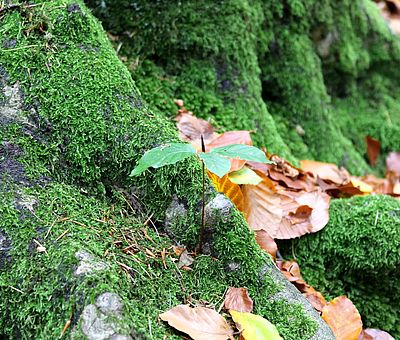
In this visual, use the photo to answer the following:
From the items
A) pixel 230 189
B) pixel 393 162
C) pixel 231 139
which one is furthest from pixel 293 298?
pixel 393 162

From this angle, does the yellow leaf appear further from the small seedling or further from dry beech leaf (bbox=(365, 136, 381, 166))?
dry beech leaf (bbox=(365, 136, 381, 166))

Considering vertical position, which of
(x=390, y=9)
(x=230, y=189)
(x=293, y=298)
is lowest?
(x=293, y=298)

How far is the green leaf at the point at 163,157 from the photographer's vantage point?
188 cm

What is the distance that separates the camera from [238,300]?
207cm

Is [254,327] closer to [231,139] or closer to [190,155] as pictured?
[190,155]

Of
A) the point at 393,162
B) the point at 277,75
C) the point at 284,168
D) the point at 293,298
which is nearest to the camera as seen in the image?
the point at 293,298

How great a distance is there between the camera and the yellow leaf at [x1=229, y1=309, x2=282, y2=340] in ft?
6.16

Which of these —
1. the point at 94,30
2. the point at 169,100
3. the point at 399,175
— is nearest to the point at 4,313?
the point at 94,30

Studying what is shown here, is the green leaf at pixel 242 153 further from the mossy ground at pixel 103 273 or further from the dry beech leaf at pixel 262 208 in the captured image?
the dry beech leaf at pixel 262 208

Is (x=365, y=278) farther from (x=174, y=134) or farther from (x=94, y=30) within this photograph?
(x=94, y=30)

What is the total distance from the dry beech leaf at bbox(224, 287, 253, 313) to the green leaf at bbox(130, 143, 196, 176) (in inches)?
23.7

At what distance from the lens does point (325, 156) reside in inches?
161

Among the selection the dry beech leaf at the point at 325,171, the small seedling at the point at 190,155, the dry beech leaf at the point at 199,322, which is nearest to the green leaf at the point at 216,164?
the small seedling at the point at 190,155

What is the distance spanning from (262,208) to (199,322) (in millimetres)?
1006
